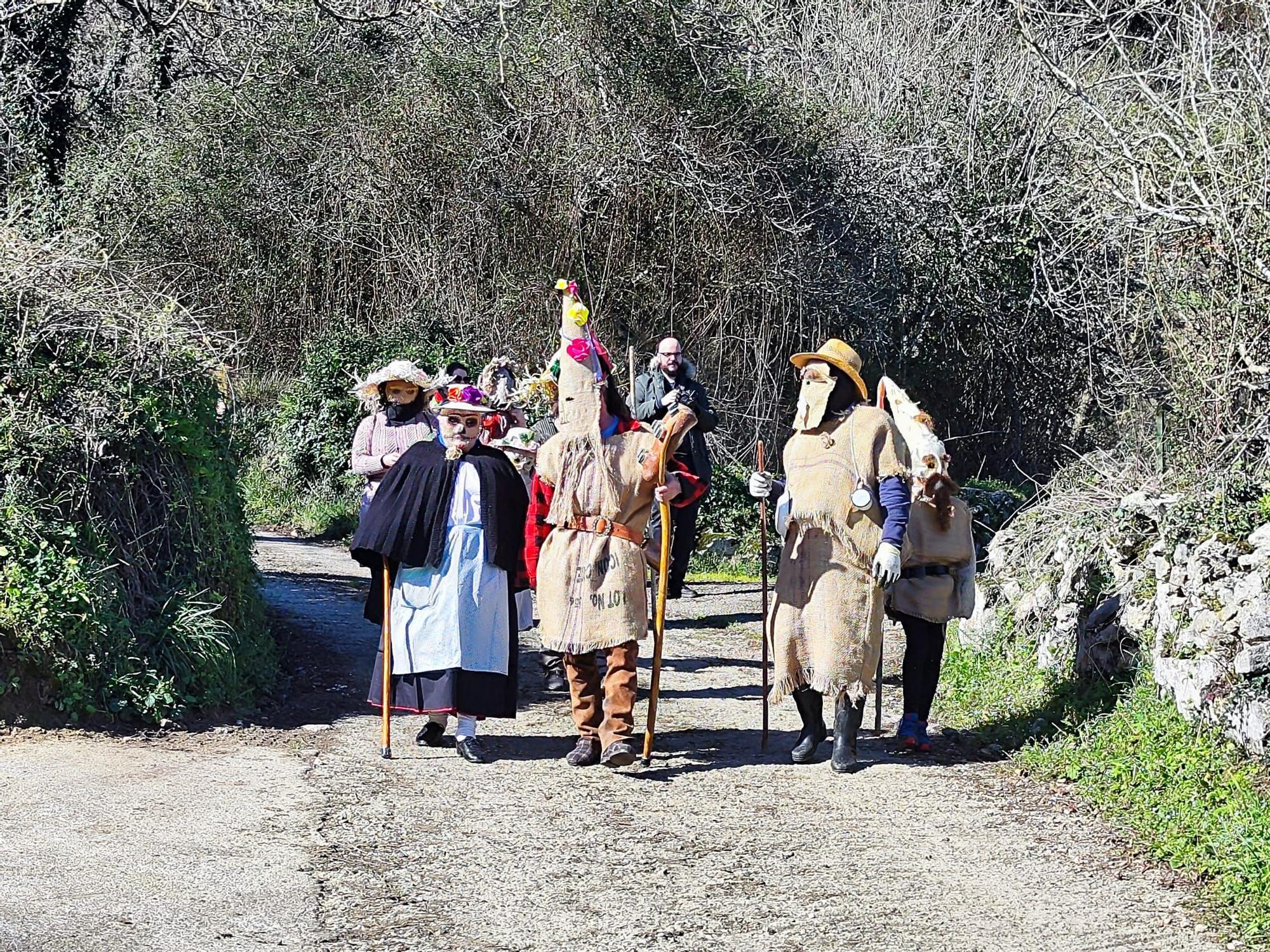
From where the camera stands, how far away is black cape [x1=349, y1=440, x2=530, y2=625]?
24.5 feet

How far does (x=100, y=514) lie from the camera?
7.95m

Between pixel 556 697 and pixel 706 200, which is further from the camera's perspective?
pixel 706 200

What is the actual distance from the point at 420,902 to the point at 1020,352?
43.3 feet

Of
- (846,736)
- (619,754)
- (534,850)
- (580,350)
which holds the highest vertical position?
(580,350)

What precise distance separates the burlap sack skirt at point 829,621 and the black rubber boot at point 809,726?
6.0 inches

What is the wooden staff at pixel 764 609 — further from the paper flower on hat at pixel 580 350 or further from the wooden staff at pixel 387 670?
the wooden staff at pixel 387 670

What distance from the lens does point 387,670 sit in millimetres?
7480

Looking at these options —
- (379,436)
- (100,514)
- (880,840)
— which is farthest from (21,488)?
(880,840)

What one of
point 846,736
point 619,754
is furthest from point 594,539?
point 846,736

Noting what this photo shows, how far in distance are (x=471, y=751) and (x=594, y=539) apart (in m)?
1.20

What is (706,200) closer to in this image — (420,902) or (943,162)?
(943,162)

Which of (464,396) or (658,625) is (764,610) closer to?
(658,625)

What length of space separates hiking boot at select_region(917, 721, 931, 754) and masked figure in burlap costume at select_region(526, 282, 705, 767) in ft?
4.91

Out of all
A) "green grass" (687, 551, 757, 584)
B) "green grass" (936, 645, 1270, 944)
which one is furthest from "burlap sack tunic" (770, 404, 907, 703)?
"green grass" (687, 551, 757, 584)
